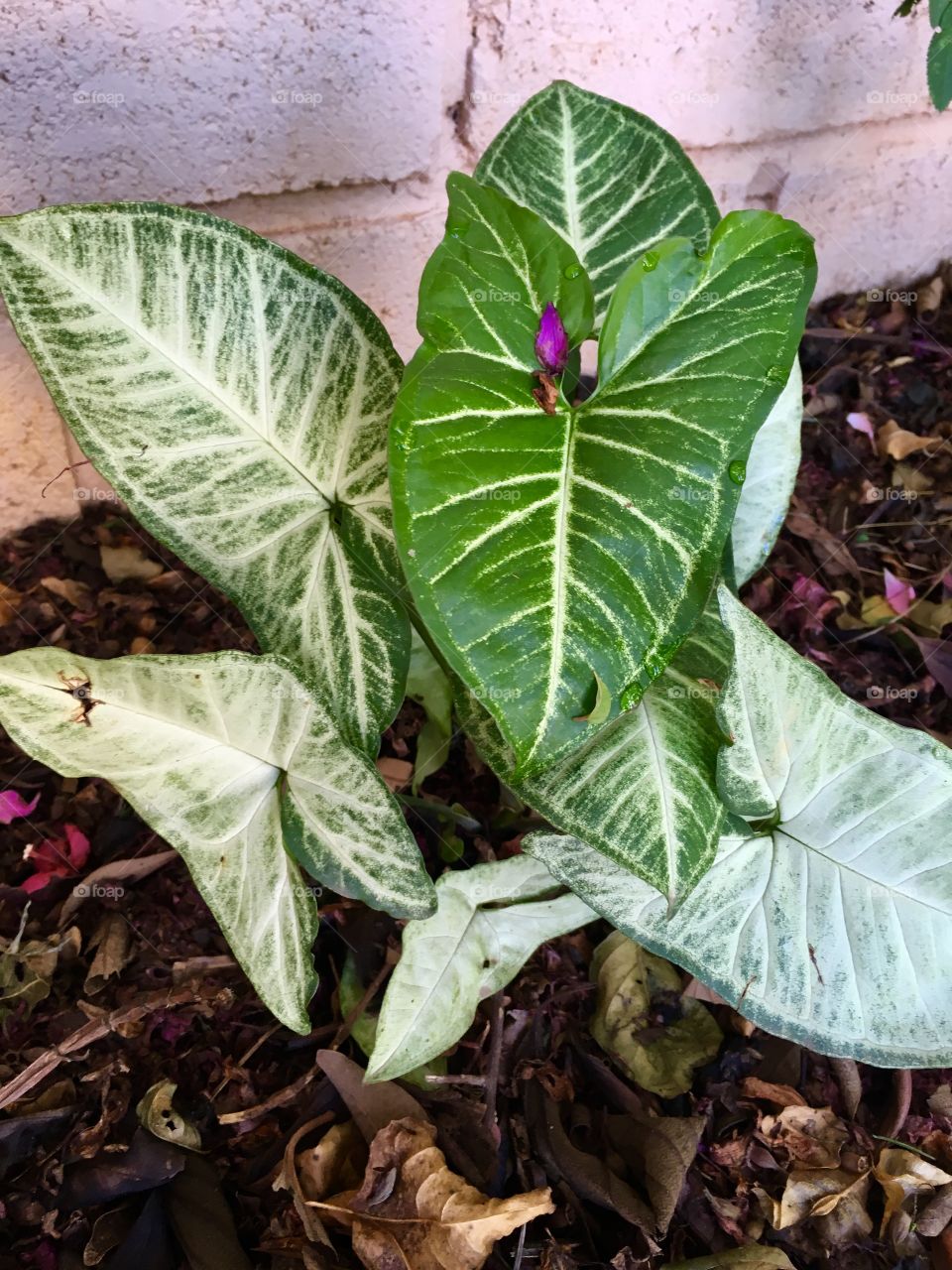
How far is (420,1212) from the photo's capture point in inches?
36.5

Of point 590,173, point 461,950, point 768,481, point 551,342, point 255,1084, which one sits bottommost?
point 255,1084

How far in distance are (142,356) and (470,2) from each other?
0.77m

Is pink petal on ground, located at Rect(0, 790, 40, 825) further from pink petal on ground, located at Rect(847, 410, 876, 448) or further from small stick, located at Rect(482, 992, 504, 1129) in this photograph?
pink petal on ground, located at Rect(847, 410, 876, 448)

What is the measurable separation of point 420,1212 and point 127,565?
0.96 m

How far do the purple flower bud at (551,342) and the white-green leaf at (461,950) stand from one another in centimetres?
49

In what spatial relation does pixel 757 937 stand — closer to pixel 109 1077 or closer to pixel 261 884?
pixel 261 884

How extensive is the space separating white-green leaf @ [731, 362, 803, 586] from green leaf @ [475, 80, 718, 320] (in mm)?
211

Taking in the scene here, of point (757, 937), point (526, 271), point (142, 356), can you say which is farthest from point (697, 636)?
point (142, 356)

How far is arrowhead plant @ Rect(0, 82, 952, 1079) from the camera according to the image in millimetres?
722

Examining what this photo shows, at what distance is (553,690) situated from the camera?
69 centimetres
